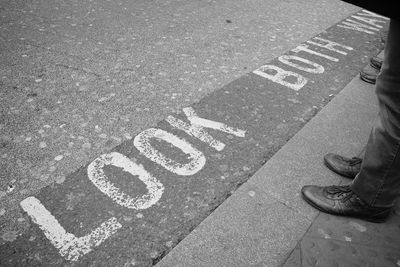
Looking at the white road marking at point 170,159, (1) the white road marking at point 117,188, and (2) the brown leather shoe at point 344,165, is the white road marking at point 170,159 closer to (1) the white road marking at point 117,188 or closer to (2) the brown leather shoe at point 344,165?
(1) the white road marking at point 117,188

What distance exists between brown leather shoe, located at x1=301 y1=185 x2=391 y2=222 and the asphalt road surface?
1.46 feet

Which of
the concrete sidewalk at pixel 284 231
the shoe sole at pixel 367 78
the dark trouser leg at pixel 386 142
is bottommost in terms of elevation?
the concrete sidewalk at pixel 284 231

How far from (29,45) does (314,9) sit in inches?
184

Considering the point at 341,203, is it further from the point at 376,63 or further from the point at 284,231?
the point at 376,63

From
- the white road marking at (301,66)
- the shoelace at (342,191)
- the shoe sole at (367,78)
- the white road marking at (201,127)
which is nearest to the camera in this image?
the shoelace at (342,191)

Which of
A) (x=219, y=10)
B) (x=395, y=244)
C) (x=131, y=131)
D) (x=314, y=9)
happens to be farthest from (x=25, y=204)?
(x=314, y=9)

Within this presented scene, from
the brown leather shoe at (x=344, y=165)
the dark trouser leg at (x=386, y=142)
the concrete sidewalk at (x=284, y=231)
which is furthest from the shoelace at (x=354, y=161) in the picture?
the dark trouser leg at (x=386, y=142)

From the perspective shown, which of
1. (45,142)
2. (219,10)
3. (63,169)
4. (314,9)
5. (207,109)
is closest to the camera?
(63,169)

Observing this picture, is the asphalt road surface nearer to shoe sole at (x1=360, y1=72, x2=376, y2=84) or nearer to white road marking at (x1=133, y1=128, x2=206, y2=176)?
white road marking at (x1=133, y1=128, x2=206, y2=176)

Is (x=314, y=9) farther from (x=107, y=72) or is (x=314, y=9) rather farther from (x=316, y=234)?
(x=316, y=234)

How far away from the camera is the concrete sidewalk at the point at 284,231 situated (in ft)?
5.86

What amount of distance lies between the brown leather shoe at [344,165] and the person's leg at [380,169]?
0.84 ft

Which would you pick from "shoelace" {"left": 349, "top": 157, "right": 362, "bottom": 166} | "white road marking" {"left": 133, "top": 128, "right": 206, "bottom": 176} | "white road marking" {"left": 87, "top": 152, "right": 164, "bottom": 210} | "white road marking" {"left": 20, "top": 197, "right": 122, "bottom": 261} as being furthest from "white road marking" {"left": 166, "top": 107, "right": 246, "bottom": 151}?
"white road marking" {"left": 20, "top": 197, "right": 122, "bottom": 261}

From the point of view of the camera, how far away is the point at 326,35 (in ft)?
15.7
